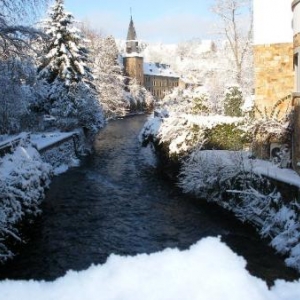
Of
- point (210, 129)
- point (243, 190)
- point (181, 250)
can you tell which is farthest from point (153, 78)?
point (181, 250)

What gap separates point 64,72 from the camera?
28297 millimetres

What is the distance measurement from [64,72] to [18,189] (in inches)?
674

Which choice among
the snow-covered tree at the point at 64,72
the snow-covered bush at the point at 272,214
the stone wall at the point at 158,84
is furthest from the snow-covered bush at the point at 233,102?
the stone wall at the point at 158,84

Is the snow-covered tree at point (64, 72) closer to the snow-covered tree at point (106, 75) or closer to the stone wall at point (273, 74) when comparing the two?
the snow-covered tree at point (106, 75)

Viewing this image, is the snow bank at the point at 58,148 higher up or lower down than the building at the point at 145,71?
lower down

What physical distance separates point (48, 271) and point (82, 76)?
22.4 meters

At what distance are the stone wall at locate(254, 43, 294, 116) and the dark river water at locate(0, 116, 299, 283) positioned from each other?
4659 millimetres

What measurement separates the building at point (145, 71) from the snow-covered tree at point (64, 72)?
138 feet

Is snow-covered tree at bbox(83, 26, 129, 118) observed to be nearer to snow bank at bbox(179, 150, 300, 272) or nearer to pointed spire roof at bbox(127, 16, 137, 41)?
pointed spire roof at bbox(127, 16, 137, 41)

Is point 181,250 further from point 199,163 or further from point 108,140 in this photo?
point 108,140

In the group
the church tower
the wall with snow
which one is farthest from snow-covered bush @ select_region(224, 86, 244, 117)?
the church tower

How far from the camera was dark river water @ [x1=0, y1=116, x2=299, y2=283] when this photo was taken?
9664 mm

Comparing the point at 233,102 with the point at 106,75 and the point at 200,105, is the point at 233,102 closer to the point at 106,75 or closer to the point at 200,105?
the point at 200,105

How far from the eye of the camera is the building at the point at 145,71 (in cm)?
8262
